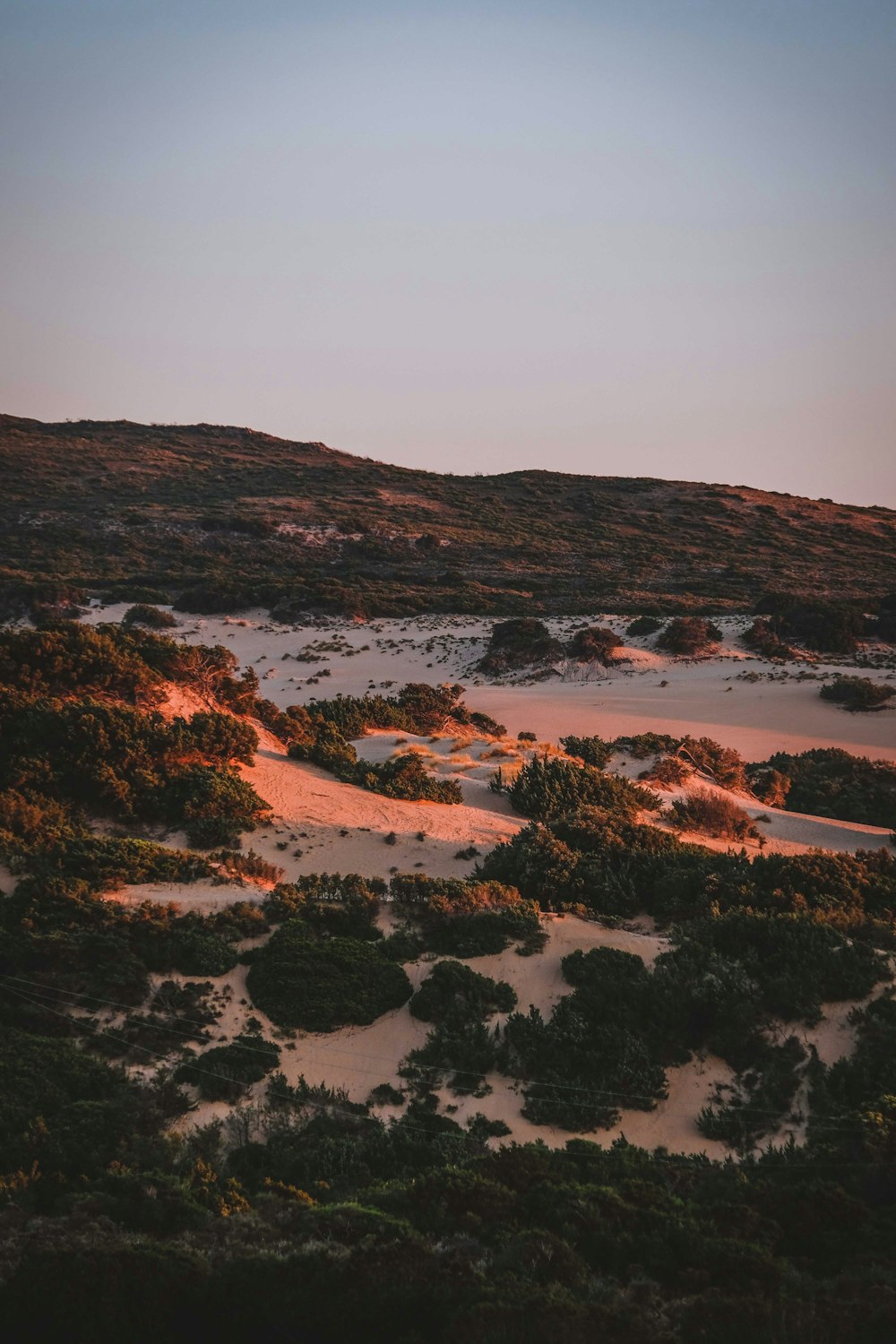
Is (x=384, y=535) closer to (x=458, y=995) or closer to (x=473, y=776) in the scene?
(x=473, y=776)

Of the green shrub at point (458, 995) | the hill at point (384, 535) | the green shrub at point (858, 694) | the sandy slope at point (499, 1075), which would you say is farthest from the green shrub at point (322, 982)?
the hill at point (384, 535)

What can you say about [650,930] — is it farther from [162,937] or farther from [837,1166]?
[162,937]

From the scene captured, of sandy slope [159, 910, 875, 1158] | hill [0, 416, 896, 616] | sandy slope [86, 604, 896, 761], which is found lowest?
sandy slope [159, 910, 875, 1158]

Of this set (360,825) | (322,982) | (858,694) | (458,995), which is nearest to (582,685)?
(858,694)

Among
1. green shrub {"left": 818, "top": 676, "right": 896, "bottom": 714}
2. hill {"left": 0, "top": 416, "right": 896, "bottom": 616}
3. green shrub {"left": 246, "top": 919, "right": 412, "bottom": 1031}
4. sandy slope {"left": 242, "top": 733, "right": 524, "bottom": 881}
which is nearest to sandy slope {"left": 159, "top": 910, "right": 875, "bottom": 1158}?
green shrub {"left": 246, "top": 919, "right": 412, "bottom": 1031}

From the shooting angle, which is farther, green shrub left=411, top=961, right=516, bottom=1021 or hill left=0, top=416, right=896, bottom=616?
hill left=0, top=416, right=896, bottom=616

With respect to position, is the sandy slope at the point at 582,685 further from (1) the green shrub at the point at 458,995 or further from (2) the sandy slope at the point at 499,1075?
(1) the green shrub at the point at 458,995

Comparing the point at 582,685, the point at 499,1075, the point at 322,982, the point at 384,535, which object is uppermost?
the point at 384,535

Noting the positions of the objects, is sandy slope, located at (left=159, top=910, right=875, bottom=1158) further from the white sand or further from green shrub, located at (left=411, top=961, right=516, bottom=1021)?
green shrub, located at (left=411, top=961, right=516, bottom=1021)
